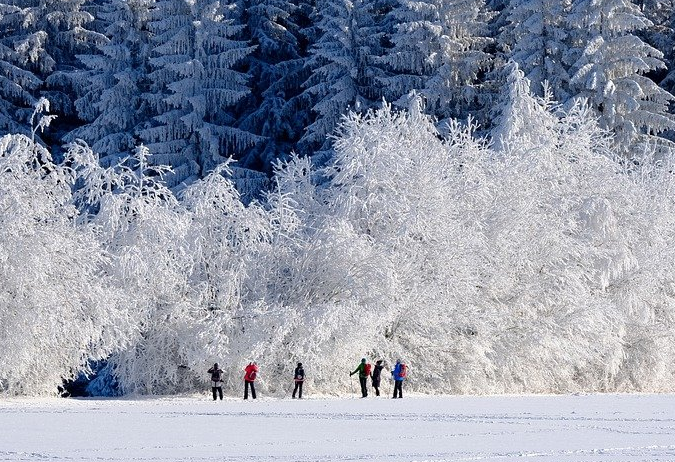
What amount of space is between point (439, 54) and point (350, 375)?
19.9 metres

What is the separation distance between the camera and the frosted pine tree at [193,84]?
5022cm

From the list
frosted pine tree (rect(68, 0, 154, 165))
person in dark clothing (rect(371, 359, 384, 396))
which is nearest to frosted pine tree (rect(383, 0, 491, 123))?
frosted pine tree (rect(68, 0, 154, 165))

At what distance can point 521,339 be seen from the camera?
36.2 metres

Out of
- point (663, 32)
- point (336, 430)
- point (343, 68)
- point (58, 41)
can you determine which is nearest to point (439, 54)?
point (343, 68)

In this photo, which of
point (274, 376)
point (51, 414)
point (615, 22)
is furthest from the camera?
point (615, 22)

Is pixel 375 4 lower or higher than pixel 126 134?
higher

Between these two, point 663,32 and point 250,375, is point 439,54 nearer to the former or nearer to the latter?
point 663,32

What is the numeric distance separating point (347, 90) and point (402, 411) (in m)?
25.8

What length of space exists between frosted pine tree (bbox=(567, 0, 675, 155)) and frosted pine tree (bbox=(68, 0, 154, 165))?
674 inches

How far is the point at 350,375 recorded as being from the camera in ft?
109

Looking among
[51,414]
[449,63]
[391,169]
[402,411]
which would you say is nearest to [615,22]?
[449,63]

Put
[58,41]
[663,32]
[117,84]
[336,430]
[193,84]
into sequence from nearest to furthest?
1. [336,430]
2. [193,84]
3. [117,84]
4. [663,32]
5. [58,41]

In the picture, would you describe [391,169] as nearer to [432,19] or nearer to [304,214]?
[304,214]

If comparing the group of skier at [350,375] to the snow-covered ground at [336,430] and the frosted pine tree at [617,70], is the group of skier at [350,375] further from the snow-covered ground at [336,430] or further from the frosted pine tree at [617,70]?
the frosted pine tree at [617,70]
